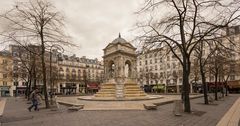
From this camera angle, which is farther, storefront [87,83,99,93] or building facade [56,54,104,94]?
building facade [56,54,104,94]

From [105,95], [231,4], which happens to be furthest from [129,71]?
[231,4]

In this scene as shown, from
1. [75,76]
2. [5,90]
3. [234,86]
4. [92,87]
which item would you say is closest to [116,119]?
[234,86]

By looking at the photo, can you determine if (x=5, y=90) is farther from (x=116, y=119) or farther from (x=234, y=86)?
(x=116, y=119)

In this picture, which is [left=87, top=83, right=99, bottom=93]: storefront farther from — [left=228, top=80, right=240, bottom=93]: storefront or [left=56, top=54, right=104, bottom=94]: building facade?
[left=228, top=80, right=240, bottom=93]: storefront

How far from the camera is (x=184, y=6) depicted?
16516 mm

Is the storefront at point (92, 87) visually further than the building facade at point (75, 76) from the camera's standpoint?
No

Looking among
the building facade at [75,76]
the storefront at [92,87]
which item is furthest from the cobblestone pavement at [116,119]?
the storefront at [92,87]

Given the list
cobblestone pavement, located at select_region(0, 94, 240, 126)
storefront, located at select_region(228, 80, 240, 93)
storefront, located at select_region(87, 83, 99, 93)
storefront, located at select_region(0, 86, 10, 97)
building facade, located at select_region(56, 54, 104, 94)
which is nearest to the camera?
cobblestone pavement, located at select_region(0, 94, 240, 126)

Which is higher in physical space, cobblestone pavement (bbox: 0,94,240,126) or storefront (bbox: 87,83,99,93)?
cobblestone pavement (bbox: 0,94,240,126)

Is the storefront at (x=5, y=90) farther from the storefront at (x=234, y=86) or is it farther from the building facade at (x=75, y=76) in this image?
the storefront at (x=234, y=86)

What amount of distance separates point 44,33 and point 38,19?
1.41m

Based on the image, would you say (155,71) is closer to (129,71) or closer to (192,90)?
(192,90)

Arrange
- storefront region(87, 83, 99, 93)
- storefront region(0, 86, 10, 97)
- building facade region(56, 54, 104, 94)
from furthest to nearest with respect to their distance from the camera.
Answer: building facade region(56, 54, 104, 94)
storefront region(87, 83, 99, 93)
storefront region(0, 86, 10, 97)

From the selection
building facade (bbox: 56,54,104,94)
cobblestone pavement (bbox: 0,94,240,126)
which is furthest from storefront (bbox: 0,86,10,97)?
cobblestone pavement (bbox: 0,94,240,126)
